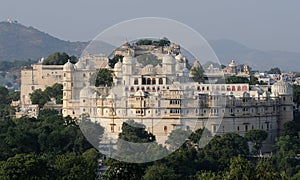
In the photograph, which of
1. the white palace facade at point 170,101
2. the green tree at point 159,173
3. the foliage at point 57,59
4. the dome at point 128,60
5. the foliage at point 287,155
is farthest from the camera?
the foliage at point 57,59

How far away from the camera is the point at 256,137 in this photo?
48750 mm

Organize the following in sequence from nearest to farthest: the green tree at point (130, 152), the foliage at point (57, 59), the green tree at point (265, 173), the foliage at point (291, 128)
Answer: the green tree at point (265, 173), the green tree at point (130, 152), the foliage at point (291, 128), the foliage at point (57, 59)

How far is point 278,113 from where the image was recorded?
172ft

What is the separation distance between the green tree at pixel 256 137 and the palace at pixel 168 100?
1.00m

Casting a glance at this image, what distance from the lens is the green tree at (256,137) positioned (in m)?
48.2

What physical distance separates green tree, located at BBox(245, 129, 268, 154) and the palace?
1.00m

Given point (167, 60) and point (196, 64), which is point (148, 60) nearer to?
point (167, 60)

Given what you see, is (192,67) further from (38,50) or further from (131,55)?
(38,50)

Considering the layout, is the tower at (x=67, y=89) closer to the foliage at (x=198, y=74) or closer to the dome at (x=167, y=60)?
the dome at (x=167, y=60)

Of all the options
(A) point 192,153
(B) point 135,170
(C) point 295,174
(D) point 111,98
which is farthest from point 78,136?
(B) point 135,170

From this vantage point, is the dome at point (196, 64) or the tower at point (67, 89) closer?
the dome at point (196, 64)

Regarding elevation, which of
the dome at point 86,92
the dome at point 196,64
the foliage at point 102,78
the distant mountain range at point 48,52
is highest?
the distant mountain range at point 48,52

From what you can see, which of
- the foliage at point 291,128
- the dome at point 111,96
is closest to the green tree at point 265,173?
the dome at point 111,96

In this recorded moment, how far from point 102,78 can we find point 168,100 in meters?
6.53
